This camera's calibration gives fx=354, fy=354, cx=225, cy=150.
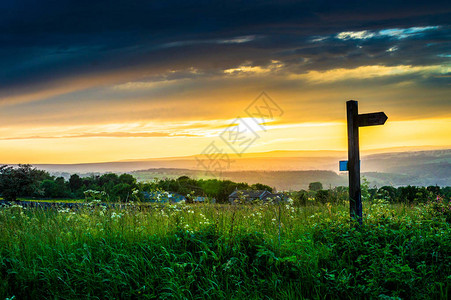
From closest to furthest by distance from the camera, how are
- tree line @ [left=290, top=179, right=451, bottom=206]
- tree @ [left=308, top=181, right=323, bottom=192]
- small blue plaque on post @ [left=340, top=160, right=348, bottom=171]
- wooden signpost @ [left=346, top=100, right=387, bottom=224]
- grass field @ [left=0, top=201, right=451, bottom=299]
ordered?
grass field @ [left=0, top=201, right=451, bottom=299], wooden signpost @ [left=346, top=100, right=387, bottom=224], small blue plaque on post @ [left=340, top=160, right=348, bottom=171], tree line @ [left=290, top=179, right=451, bottom=206], tree @ [left=308, top=181, right=323, bottom=192]

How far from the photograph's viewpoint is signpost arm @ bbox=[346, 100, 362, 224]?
8.27 meters

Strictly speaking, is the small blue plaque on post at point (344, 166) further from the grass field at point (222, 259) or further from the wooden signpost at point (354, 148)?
the grass field at point (222, 259)

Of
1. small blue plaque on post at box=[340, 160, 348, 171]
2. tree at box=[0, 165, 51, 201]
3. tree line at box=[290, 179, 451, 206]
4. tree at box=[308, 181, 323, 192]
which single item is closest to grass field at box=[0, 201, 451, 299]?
small blue plaque on post at box=[340, 160, 348, 171]

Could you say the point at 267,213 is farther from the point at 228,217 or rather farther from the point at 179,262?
the point at 179,262

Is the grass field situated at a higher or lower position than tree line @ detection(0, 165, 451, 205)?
lower

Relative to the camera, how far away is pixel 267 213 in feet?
28.0

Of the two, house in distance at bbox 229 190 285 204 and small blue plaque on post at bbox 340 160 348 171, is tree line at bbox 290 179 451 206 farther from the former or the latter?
small blue plaque on post at bbox 340 160 348 171

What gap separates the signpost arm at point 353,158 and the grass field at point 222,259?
1.33 feet

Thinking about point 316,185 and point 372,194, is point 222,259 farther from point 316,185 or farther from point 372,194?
point 316,185

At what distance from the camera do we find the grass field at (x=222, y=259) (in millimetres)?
5309

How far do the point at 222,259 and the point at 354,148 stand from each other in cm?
430

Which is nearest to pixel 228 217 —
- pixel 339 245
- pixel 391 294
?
pixel 339 245

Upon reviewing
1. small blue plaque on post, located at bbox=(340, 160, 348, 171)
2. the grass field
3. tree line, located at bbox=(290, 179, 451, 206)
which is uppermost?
small blue plaque on post, located at bbox=(340, 160, 348, 171)

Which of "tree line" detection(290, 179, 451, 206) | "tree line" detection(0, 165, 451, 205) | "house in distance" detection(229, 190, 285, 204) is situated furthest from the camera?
"tree line" detection(0, 165, 451, 205)
